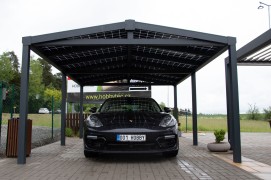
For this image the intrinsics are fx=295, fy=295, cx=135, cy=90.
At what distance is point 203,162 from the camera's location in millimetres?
6074

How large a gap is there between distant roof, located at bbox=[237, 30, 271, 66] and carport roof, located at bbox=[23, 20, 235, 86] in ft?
2.37

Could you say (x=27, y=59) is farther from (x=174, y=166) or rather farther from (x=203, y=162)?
(x=203, y=162)

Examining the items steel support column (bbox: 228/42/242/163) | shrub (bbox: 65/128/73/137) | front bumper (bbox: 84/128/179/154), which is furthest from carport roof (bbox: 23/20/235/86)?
shrub (bbox: 65/128/73/137)

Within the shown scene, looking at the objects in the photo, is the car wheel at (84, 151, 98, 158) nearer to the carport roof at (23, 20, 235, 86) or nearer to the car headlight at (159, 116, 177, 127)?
the car headlight at (159, 116, 177, 127)

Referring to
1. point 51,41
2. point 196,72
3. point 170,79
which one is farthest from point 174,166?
point 170,79

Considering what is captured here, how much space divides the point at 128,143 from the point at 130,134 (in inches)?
7.0

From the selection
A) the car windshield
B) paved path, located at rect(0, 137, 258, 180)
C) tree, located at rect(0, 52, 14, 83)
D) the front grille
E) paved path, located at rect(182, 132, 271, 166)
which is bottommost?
paved path, located at rect(182, 132, 271, 166)

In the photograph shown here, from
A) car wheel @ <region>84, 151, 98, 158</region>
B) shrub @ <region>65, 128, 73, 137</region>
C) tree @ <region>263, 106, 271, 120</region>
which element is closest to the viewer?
car wheel @ <region>84, 151, 98, 158</region>

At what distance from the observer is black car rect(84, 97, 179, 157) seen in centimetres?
566

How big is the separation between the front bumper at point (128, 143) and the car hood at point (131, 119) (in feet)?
0.53

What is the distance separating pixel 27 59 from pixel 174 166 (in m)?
3.72

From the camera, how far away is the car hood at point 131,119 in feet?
19.2

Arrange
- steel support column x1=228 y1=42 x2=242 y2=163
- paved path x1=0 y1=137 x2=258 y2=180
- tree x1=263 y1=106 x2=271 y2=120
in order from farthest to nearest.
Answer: tree x1=263 y1=106 x2=271 y2=120 → steel support column x1=228 y1=42 x2=242 y2=163 → paved path x1=0 y1=137 x2=258 y2=180

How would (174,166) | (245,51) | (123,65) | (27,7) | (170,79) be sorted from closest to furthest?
(174,166)
(245,51)
(27,7)
(123,65)
(170,79)
